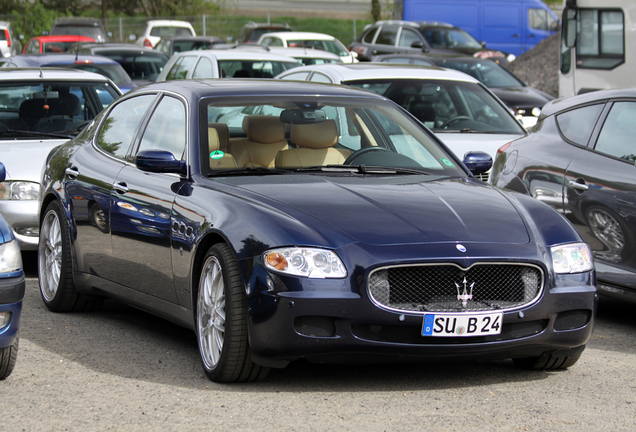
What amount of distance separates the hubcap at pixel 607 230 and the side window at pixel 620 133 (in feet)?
1.34

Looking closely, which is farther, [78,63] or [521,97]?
[521,97]

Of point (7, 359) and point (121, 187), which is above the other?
point (121, 187)

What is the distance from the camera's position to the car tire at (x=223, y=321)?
4918 mm

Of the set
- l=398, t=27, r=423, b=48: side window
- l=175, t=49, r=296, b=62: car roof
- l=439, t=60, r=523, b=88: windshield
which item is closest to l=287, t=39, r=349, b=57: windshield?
l=398, t=27, r=423, b=48: side window

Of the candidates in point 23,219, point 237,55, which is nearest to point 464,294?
point 23,219

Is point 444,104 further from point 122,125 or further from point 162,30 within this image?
point 162,30

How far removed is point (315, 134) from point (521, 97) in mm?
11984

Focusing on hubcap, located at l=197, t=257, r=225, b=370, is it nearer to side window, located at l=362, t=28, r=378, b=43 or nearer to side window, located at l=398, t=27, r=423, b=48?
side window, located at l=398, t=27, r=423, b=48

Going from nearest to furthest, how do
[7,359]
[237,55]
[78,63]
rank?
1. [7,359]
2. [237,55]
3. [78,63]

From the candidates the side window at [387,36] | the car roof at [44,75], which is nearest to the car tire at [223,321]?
the car roof at [44,75]

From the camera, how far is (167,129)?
634cm

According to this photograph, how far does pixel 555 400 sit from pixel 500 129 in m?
6.06

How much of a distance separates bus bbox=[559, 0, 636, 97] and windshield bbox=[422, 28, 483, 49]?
821 centimetres

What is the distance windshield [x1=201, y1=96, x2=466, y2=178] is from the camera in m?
6.11
